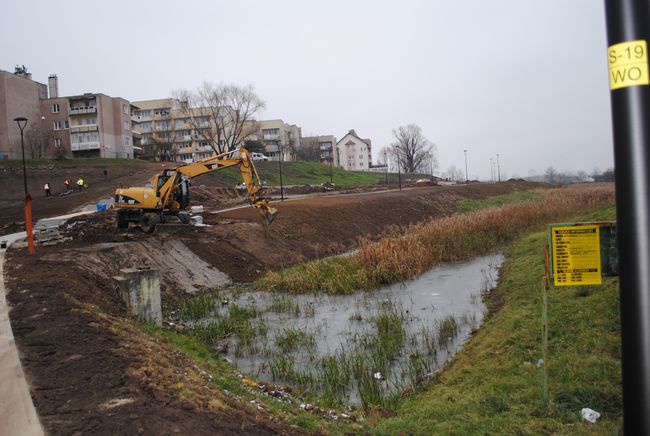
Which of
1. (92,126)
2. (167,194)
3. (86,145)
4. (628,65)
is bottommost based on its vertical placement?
(628,65)

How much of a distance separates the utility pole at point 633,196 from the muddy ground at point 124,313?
12.6 feet

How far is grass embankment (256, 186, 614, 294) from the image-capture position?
1709cm

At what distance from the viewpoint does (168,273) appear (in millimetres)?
17531

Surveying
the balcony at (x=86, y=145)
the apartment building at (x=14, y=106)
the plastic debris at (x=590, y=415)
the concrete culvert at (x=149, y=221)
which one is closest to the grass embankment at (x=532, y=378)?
→ the plastic debris at (x=590, y=415)

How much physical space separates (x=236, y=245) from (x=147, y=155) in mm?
58904

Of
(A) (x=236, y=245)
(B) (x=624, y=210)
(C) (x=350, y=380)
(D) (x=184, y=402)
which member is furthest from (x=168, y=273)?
(B) (x=624, y=210)

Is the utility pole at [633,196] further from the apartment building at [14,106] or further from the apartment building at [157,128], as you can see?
the apartment building at [157,128]

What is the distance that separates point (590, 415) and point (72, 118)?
74987 millimetres

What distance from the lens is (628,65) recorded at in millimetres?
2457

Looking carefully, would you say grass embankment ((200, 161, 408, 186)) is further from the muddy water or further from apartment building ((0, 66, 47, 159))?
the muddy water

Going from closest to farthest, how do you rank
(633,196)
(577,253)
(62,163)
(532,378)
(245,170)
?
(633,196) → (577,253) → (532,378) → (245,170) → (62,163)

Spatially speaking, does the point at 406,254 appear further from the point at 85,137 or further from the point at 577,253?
the point at 85,137

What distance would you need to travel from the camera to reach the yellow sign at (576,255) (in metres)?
4.77

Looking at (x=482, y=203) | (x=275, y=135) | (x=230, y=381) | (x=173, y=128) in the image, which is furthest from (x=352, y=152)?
(x=230, y=381)
